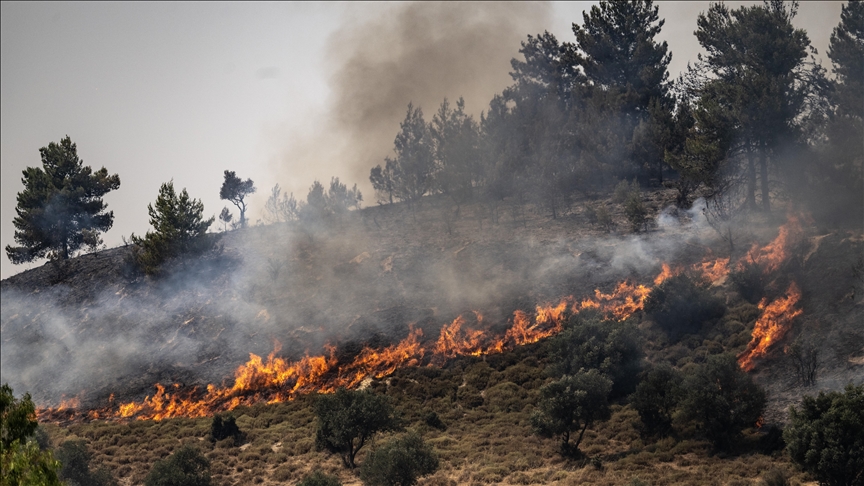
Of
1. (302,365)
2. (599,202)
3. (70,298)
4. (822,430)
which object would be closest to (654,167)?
(599,202)

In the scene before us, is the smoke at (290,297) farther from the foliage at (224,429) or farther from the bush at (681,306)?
the foliage at (224,429)

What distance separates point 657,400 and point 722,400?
4223mm

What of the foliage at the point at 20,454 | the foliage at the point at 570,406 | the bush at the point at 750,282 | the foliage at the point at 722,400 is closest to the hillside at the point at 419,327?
the bush at the point at 750,282

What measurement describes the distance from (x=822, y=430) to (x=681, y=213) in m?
36.6

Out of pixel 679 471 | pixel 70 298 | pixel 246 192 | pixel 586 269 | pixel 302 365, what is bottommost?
pixel 679 471

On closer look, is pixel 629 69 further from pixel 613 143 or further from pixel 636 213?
pixel 636 213

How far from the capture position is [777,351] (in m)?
43.3

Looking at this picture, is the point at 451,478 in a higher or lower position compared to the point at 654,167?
lower

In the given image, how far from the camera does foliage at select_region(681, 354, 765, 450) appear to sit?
37.8m

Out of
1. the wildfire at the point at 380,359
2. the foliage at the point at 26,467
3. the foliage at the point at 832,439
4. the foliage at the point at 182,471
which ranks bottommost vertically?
the foliage at the point at 832,439

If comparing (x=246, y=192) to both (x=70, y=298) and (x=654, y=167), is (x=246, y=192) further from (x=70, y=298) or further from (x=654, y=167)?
(x=654, y=167)

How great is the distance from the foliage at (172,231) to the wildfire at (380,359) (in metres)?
17.5

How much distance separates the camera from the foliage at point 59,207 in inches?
3209

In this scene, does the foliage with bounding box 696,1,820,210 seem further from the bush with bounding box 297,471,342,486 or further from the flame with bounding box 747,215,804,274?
the bush with bounding box 297,471,342,486
